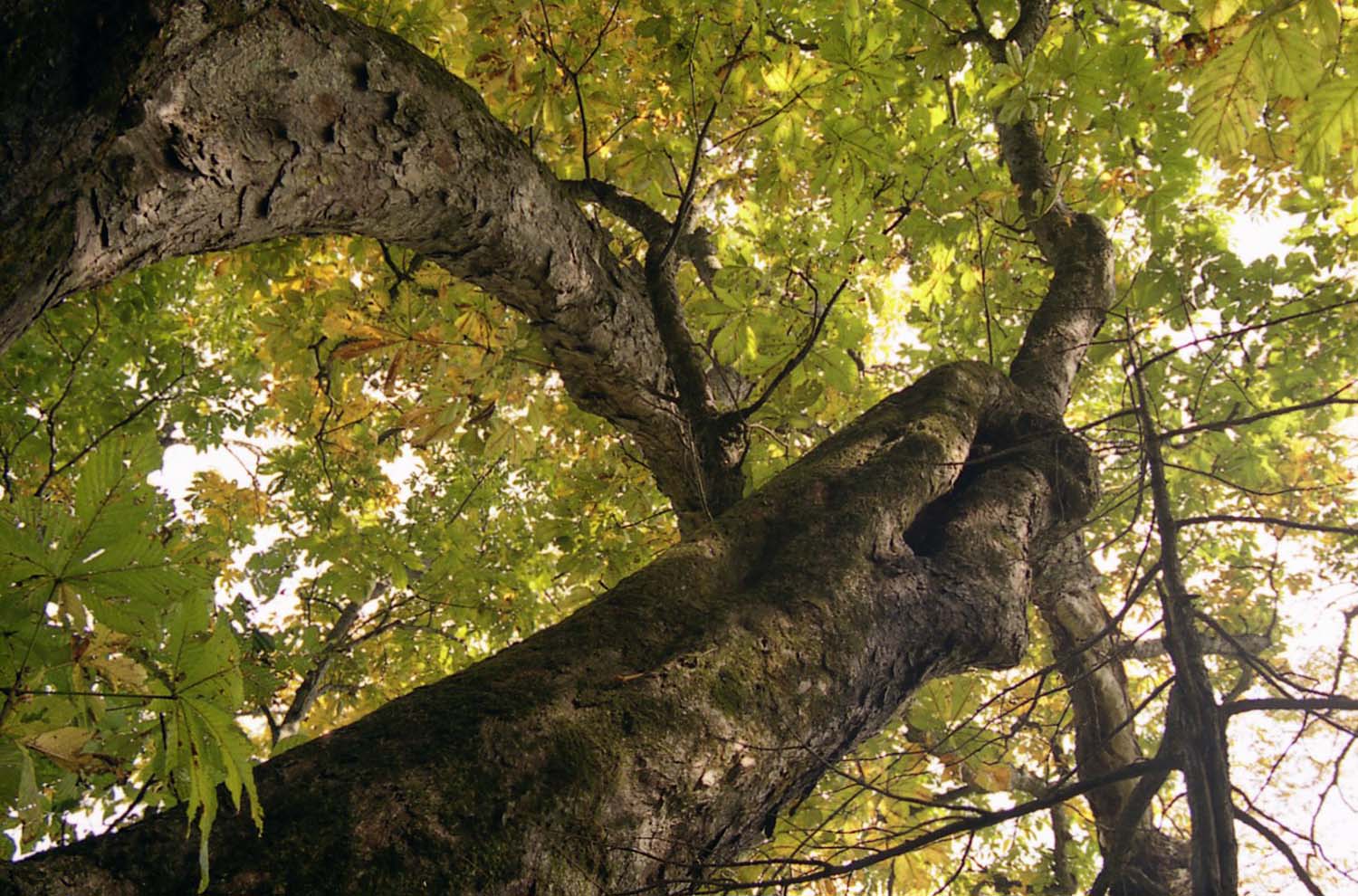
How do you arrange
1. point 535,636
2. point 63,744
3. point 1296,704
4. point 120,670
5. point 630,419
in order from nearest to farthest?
point 63,744
point 120,670
point 1296,704
point 535,636
point 630,419

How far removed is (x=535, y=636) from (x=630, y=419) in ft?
4.47

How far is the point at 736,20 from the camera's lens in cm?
261

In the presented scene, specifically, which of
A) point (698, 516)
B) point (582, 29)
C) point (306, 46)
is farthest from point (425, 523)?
point (306, 46)

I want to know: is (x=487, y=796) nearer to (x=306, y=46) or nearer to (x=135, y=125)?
(x=135, y=125)

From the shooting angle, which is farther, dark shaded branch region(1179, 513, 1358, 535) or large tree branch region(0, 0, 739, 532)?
dark shaded branch region(1179, 513, 1358, 535)

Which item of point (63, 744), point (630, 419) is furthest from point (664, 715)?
point (630, 419)

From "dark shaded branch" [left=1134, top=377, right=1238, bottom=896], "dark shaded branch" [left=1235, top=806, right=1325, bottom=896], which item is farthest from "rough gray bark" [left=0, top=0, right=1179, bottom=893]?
"dark shaded branch" [left=1235, top=806, right=1325, bottom=896]

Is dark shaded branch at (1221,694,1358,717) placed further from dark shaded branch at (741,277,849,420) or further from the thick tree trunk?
dark shaded branch at (741,277,849,420)

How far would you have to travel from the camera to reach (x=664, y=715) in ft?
4.29

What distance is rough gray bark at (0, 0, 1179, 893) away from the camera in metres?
0.95

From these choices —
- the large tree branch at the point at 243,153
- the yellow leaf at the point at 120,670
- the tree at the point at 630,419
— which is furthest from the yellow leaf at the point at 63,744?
the large tree branch at the point at 243,153

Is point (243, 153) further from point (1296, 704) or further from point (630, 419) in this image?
point (1296, 704)

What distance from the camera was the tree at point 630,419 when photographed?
965 millimetres

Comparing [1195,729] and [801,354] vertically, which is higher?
[801,354]
